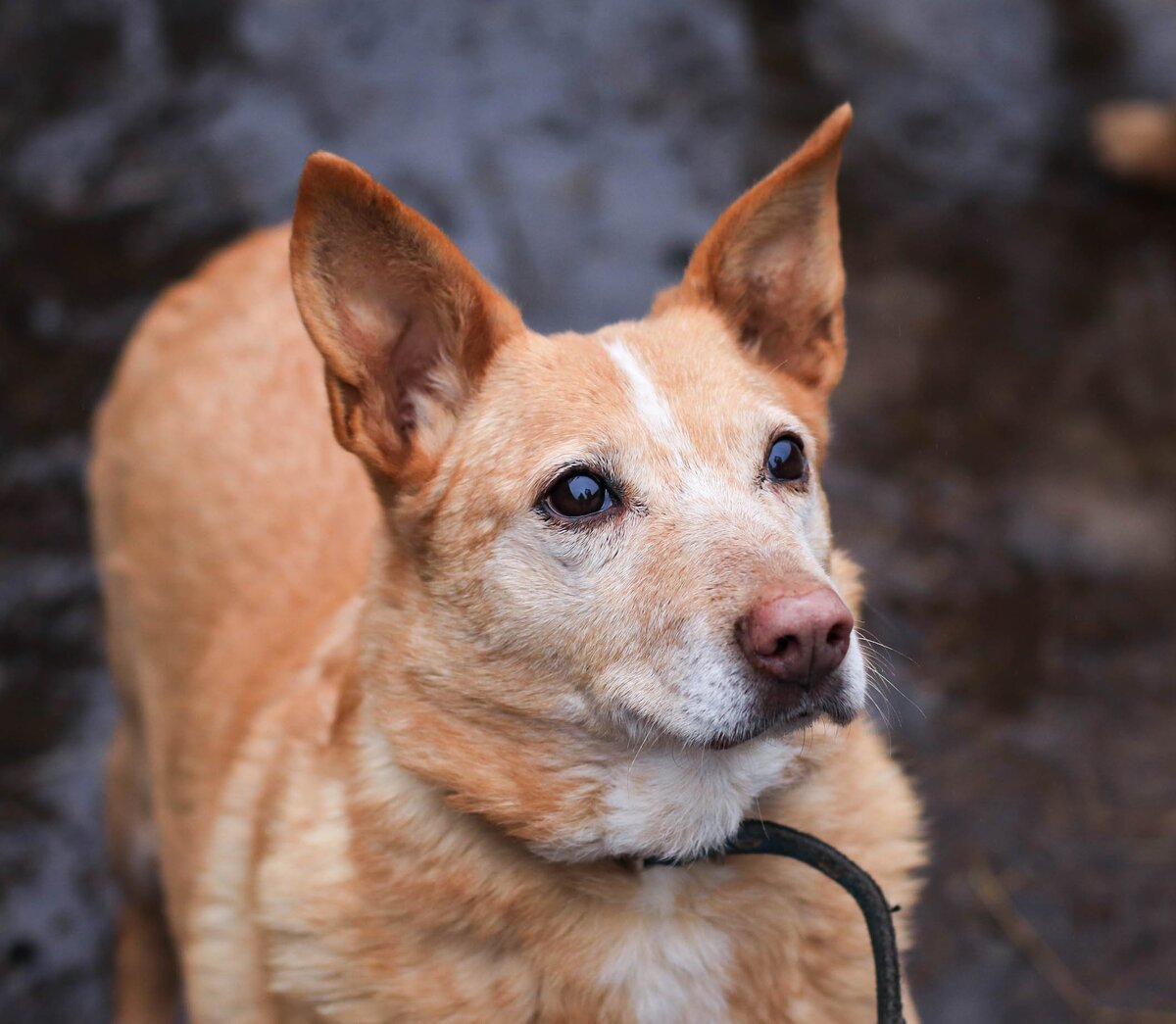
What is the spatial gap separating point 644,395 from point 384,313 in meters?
0.56

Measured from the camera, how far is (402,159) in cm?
671

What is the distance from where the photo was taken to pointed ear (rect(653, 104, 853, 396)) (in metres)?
2.80

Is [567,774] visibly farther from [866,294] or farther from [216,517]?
[866,294]

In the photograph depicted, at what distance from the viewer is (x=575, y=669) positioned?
2.44 m

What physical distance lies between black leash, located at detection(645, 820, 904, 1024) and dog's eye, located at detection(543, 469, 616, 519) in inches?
27.0

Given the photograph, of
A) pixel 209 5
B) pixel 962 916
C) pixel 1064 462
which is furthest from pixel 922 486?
pixel 209 5

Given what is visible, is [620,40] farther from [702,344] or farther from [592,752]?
[592,752]

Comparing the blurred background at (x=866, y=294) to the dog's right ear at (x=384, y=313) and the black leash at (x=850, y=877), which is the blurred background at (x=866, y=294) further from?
the dog's right ear at (x=384, y=313)

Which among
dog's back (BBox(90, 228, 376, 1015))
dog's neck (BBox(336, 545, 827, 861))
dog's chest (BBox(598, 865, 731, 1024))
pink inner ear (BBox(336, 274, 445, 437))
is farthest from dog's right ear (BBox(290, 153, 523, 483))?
dog's chest (BBox(598, 865, 731, 1024))

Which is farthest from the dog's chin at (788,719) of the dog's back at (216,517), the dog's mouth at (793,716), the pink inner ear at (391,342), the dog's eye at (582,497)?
the dog's back at (216,517)

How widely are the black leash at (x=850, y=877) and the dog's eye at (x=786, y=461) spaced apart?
704mm

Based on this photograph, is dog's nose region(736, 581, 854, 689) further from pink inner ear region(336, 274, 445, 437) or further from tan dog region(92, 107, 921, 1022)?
pink inner ear region(336, 274, 445, 437)

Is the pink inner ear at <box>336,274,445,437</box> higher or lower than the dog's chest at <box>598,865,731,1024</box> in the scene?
higher

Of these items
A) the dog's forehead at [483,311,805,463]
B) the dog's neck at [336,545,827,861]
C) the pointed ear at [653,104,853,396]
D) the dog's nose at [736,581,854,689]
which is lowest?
the dog's neck at [336,545,827,861]
